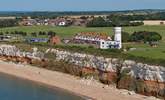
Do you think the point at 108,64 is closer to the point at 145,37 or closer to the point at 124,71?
the point at 124,71

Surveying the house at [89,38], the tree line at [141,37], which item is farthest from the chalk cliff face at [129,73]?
the tree line at [141,37]

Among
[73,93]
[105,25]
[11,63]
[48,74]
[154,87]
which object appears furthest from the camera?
[105,25]

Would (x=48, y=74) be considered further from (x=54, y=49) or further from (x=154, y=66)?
(x=154, y=66)

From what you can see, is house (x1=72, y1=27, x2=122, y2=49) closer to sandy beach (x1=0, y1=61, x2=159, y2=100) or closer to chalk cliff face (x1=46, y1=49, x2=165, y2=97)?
sandy beach (x1=0, y1=61, x2=159, y2=100)

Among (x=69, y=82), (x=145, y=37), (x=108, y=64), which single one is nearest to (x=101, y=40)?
(x=145, y=37)

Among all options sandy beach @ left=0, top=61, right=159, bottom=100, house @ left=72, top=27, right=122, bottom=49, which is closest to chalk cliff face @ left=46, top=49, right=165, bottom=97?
sandy beach @ left=0, top=61, right=159, bottom=100

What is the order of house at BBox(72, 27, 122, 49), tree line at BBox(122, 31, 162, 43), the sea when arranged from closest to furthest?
1. the sea
2. house at BBox(72, 27, 122, 49)
3. tree line at BBox(122, 31, 162, 43)

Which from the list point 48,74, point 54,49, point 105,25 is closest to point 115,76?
point 48,74
